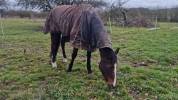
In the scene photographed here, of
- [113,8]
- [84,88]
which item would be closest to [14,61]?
[84,88]

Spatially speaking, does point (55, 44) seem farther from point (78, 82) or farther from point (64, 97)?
point (64, 97)

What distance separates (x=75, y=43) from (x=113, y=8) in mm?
30377

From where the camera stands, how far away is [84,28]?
24.8ft

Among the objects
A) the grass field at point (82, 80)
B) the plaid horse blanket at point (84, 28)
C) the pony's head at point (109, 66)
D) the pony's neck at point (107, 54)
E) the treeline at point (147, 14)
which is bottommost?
the treeline at point (147, 14)

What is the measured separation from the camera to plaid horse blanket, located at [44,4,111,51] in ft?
23.8

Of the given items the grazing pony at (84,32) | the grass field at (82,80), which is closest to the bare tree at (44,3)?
the grass field at (82,80)

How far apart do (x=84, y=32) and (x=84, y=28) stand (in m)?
0.08

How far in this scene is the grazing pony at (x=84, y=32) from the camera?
6.66 m

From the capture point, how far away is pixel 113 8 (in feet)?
124

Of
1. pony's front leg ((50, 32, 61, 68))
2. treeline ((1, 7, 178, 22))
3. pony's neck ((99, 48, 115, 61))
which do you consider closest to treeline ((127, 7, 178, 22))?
treeline ((1, 7, 178, 22))

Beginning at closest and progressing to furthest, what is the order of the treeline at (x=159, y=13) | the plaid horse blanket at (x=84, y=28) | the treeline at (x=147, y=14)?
the plaid horse blanket at (x=84, y=28)
the treeline at (x=147, y=14)
the treeline at (x=159, y=13)

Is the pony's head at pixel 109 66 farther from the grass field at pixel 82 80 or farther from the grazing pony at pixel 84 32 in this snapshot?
the grass field at pixel 82 80

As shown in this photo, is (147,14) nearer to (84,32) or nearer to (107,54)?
(84,32)

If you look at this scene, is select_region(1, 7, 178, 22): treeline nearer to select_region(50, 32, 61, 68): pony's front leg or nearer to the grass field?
the grass field
